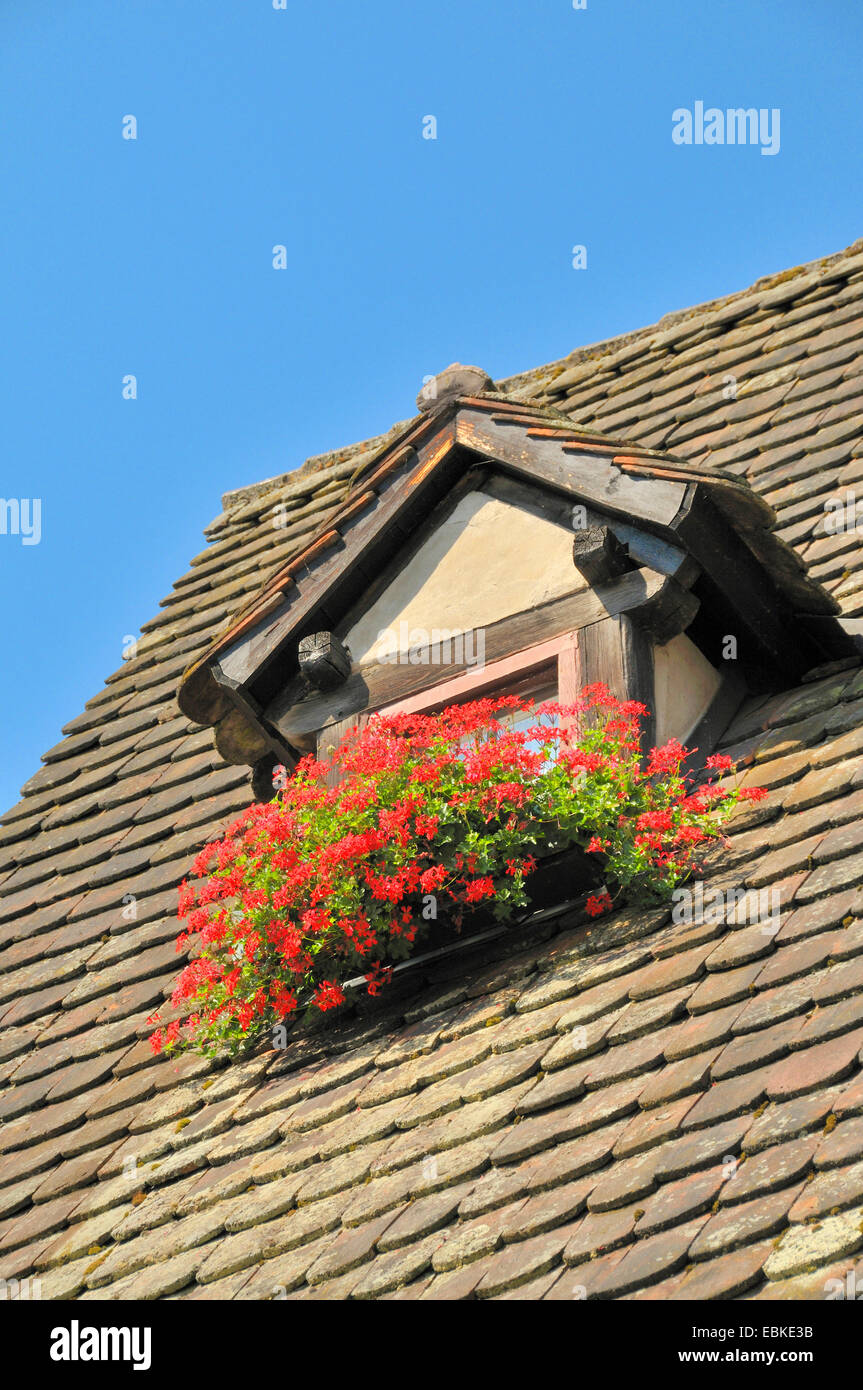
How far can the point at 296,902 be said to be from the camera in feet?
17.1

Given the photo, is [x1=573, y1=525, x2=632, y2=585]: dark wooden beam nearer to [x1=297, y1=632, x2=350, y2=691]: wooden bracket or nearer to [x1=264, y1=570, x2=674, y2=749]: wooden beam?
[x1=264, y1=570, x2=674, y2=749]: wooden beam

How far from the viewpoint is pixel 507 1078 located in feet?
14.9

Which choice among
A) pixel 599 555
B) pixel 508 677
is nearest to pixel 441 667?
pixel 508 677

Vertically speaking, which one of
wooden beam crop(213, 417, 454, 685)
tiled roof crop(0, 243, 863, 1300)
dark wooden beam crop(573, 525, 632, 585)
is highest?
wooden beam crop(213, 417, 454, 685)

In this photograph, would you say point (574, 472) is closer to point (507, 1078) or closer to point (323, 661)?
point (323, 661)

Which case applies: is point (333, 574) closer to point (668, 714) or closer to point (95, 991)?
point (668, 714)

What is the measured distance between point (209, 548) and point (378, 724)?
423 cm

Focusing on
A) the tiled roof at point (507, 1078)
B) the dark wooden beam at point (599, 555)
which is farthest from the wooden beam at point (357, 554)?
the tiled roof at point (507, 1078)

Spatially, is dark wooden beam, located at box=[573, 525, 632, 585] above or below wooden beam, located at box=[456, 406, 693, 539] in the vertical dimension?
below

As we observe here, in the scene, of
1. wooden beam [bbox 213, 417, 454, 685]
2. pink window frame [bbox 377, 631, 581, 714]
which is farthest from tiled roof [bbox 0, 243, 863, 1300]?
wooden beam [bbox 213, 417, 454, 685]

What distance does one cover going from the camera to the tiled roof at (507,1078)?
369cm

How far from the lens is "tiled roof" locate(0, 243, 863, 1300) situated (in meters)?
3.69

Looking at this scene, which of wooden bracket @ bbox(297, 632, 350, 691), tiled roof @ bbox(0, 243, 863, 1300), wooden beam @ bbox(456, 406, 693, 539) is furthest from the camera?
wooden bracket @ bbox(297, 632, 350, 691)
